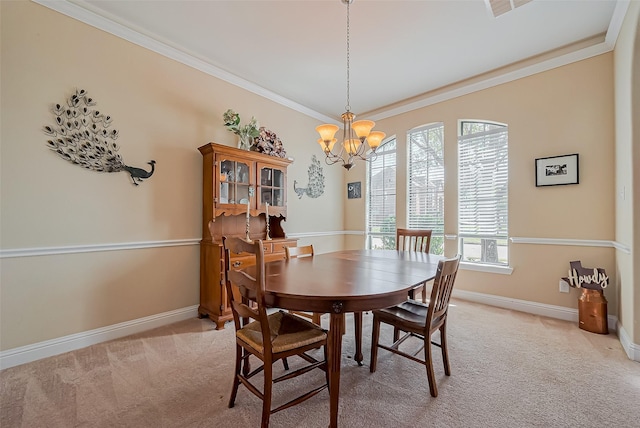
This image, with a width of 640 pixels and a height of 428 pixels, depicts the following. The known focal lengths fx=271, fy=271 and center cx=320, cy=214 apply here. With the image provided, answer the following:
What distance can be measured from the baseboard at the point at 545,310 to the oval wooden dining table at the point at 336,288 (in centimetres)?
173

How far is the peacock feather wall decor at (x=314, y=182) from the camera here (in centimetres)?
438

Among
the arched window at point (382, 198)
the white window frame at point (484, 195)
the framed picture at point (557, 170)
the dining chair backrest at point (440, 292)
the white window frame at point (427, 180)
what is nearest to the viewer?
the dining chair backrest at point (440, 292)

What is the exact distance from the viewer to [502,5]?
89.3 inches

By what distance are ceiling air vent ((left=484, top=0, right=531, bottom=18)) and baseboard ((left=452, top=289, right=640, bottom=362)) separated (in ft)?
9.56

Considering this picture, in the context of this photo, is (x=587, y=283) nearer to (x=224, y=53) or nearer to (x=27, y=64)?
(x=224, y=53)

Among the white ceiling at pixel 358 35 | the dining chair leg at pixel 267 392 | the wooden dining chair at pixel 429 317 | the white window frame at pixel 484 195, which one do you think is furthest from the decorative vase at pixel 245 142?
the white window frame at pixel 484 195

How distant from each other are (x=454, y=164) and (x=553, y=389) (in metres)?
2.78

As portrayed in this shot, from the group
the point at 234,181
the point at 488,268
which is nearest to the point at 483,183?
the point at 488,268

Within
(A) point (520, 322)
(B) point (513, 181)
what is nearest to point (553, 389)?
(A) point (520, 322)

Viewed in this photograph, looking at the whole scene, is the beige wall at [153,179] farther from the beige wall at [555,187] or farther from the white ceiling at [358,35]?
the white ceiling at [358,35]

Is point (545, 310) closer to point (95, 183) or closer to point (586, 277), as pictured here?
point (586, 277)

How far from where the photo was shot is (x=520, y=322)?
293 centimetres

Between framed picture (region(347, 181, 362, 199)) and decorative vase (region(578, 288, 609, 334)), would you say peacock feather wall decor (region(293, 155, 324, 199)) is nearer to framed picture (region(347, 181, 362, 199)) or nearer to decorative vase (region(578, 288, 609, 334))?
framed picture (region(347, 181, 362, 199))

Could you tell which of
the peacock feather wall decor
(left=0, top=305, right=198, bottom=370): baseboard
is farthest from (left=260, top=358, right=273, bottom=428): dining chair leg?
the peacock feather wall decor
